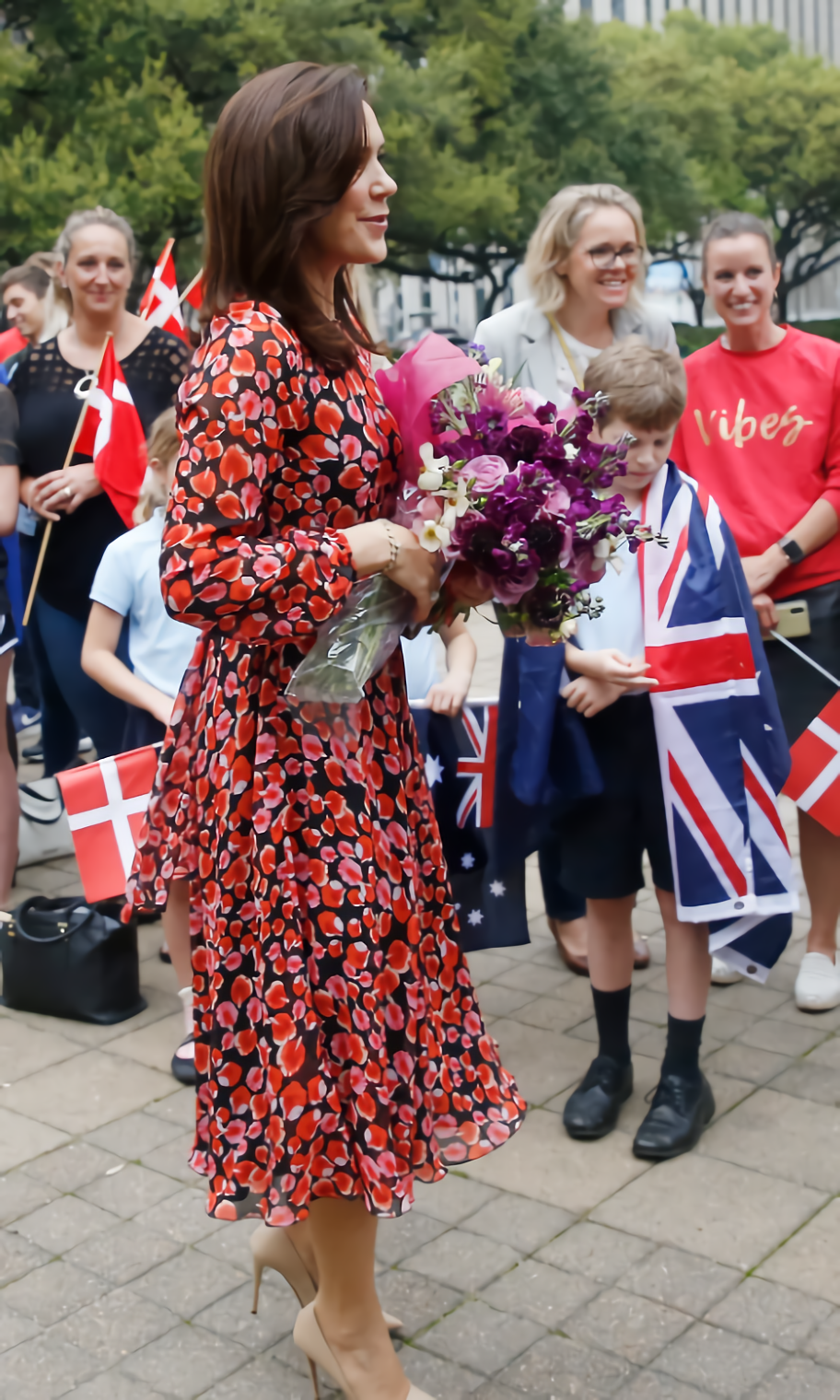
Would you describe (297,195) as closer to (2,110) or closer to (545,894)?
(545,894)

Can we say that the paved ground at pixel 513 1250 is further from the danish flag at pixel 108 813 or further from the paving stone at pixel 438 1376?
the danish flag at pixel 108 813

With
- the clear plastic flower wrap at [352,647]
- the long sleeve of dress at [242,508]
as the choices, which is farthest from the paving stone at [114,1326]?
the long sleeve of dress at [242,508]

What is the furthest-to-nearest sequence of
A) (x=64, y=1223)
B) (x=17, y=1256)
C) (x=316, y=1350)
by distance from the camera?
(x=64, y=1223) → (x=17, y=1256) → (x=316, y=1350)

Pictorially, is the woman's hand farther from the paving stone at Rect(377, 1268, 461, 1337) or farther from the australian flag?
the paving stone at Rect(377, 1268, 461, 1337)

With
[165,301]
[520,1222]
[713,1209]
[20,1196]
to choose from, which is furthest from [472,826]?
[165,301]

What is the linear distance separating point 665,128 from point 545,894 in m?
38.6

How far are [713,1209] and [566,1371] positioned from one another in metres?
0.65

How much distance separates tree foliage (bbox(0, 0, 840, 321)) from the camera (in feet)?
77.3

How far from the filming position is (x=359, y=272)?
2.82 meters

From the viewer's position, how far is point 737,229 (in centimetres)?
421

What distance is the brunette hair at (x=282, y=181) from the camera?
2.17 meters

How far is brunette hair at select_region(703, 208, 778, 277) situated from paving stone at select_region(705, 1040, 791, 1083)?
85.4 inches

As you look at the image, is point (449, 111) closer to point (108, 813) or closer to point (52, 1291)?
point (108, 813)

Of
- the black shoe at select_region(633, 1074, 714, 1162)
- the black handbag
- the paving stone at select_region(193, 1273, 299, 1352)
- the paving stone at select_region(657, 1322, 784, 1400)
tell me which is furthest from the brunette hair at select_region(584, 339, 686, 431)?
the black handbag
